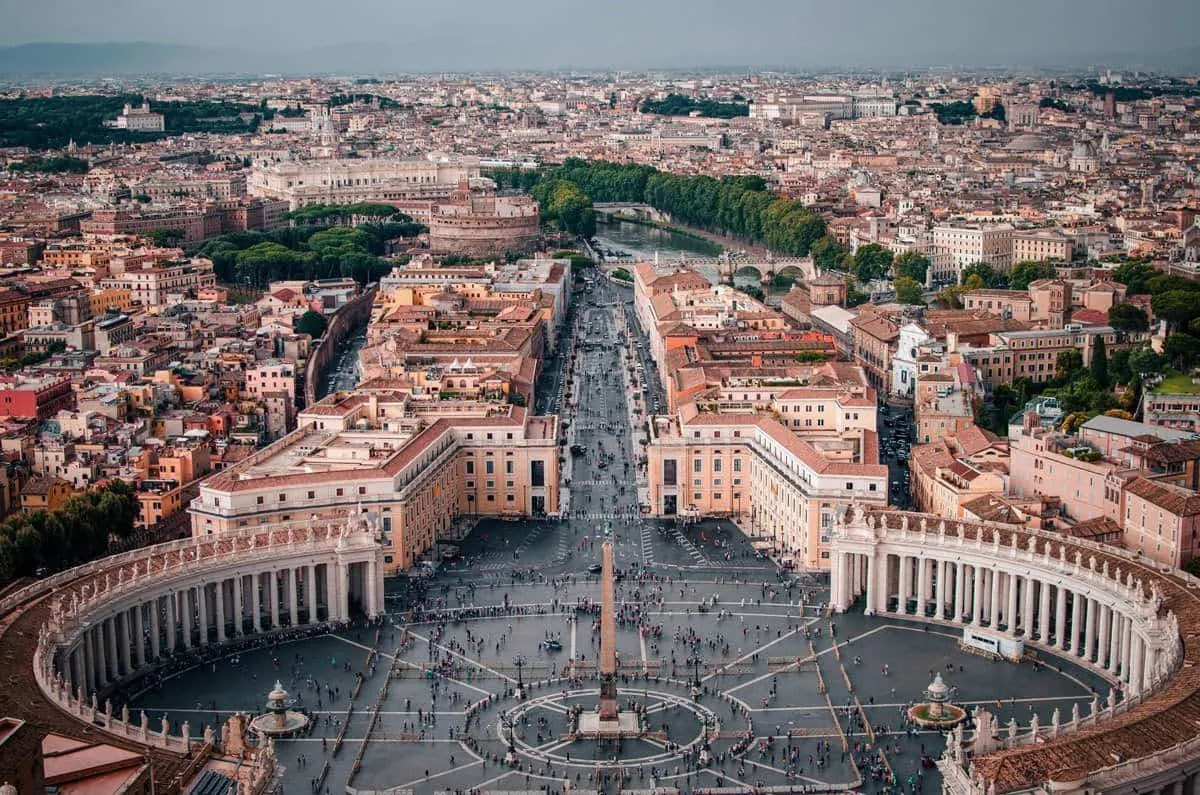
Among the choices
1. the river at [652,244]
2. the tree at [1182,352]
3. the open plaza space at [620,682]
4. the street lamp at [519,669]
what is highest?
the tree at [1182,352]

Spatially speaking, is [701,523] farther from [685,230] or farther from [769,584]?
[685,230]

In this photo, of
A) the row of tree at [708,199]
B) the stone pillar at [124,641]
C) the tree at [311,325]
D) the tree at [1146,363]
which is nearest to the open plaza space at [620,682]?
the stone pillar at [124,641]

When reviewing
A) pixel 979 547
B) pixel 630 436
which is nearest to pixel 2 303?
pixel 630 436

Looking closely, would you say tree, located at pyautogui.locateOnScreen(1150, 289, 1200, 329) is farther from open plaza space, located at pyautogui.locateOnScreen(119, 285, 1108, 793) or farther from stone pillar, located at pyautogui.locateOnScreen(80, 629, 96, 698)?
stone pillar, located at pyautogui.locateOnScreen(80, 629, 96, 698)

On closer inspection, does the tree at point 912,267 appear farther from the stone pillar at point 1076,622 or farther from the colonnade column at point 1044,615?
the stone pillar at point 1076,622

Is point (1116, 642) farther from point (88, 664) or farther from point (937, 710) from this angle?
point (88, 664)

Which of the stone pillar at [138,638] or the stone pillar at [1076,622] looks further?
the stone pillar at [1076,622]

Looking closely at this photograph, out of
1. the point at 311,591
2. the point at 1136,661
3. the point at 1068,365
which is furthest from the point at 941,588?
the point at 1068,365
